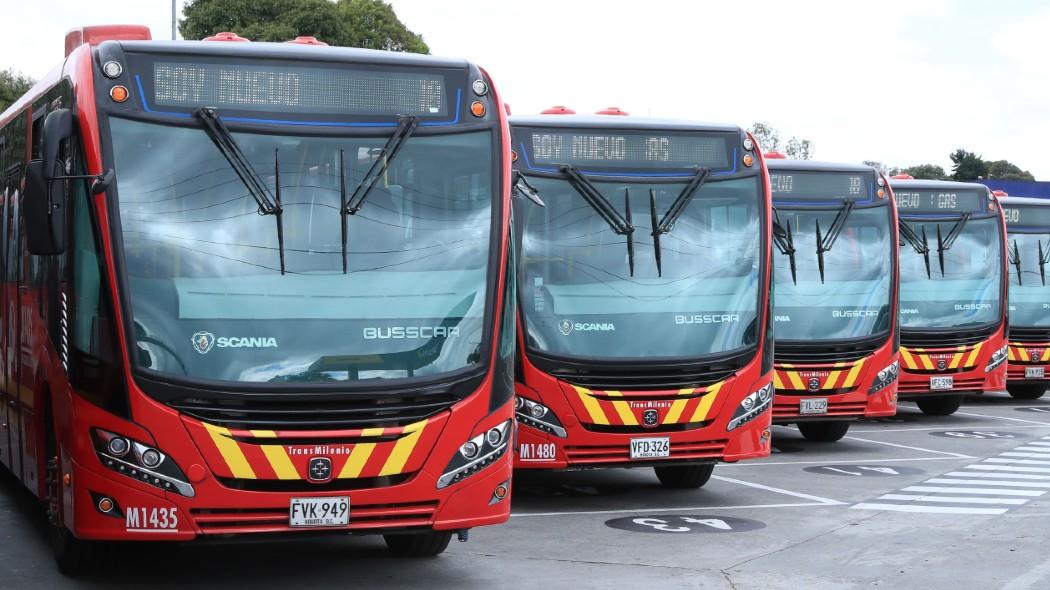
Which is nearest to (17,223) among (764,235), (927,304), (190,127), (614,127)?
(190,127)

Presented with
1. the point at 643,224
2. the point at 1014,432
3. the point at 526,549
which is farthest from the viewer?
the point at 1014,432

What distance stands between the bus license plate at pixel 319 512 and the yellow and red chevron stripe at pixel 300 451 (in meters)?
0.13

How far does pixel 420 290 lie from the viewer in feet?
27.9

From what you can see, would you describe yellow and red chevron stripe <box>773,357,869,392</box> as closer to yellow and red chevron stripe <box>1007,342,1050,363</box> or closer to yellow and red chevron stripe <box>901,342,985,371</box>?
yellow and red chevron stripe <box>901,342,985,371</box>

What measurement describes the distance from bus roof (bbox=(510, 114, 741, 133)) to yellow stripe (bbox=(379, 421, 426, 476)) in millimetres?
4469

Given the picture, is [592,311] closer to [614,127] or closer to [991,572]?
[614,127]

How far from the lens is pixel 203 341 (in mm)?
8062

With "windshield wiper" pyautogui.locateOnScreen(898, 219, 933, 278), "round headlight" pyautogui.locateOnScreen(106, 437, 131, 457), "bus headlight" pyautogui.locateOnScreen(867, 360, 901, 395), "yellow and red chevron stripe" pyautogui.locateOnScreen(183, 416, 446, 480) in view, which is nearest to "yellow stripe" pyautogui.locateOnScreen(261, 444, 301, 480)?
"yellow and red chevron stripe" pyautogui.locateOnScreen(183, 416, 446, 480)

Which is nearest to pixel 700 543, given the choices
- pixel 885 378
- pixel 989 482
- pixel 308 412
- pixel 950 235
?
pixel 308 412

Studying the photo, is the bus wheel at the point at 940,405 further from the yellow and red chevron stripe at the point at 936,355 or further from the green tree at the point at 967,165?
the green tree at the point at 967,165

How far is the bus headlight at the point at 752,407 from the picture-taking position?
1209cm

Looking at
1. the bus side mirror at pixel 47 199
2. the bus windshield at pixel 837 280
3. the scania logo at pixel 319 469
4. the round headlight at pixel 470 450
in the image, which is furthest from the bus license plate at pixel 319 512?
the bus windshield at pixel 837 280

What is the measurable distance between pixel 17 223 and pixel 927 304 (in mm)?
13083

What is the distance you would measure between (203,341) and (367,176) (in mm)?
1290
